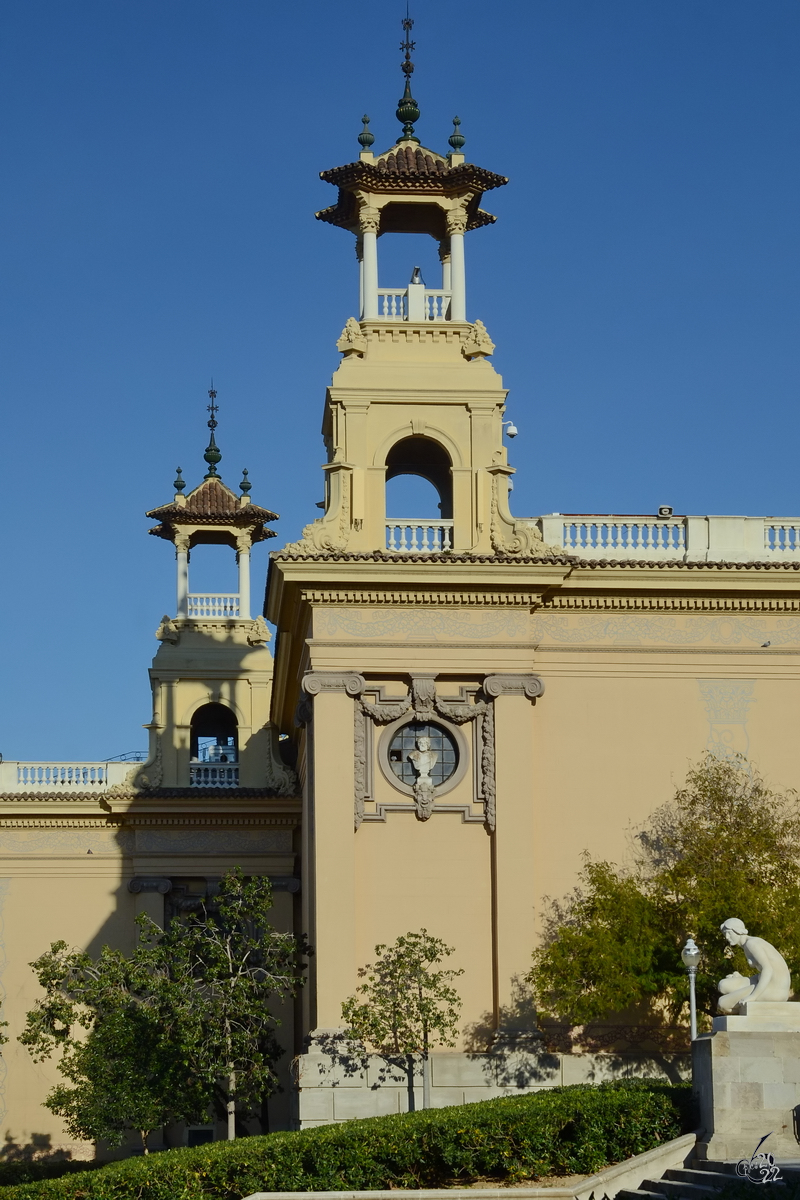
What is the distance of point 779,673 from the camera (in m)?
37.1

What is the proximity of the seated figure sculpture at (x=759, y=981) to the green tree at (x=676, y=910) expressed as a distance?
16.2ft

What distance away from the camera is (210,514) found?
54.1m

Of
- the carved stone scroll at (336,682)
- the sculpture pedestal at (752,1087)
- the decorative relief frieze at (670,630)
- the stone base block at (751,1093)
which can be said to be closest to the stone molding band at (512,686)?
the decorative relief frieze at (670,630)

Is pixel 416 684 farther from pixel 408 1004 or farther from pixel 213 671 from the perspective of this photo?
pixel 213 671

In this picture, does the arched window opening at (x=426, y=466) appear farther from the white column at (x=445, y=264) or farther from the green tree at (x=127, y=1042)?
the green tree at (x=127, y=1042)

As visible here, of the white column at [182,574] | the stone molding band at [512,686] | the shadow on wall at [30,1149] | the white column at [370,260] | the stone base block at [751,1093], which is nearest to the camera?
the stone base block at [751,1093]

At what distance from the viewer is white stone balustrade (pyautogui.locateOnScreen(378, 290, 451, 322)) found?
38.9 meters

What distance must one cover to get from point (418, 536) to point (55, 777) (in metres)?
17.1

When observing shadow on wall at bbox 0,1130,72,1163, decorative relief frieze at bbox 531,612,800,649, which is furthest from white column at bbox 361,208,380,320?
shadow on wall at bbox 0,1130,72,1163

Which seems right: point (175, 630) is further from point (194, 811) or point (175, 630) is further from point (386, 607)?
point (386, 607)

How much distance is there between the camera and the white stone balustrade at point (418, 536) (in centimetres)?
3647

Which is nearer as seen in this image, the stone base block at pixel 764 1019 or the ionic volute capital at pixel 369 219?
the stone base block at pixel 764 1019

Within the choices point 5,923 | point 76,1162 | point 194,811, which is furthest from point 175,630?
point 76,1162

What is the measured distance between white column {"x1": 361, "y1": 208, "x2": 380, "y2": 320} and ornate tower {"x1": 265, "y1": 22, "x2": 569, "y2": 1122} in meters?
0.89
